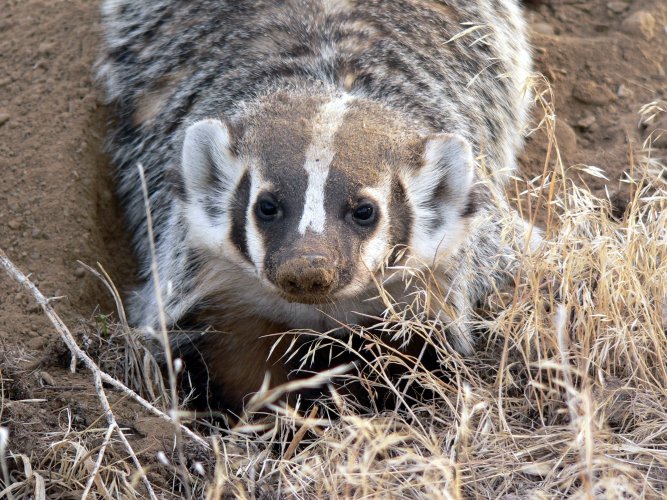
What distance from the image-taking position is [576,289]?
2344 mm

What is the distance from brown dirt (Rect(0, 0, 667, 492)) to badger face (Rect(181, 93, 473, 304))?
593mm

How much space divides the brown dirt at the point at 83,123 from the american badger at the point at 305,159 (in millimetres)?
105

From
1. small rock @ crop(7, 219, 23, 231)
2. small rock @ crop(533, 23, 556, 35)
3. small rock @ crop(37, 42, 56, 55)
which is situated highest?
small rock @ crop(37, 42, 56, 55)

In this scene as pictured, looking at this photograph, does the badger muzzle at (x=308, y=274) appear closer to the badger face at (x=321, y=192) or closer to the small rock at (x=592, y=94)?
the badger face at (x=321, y=192)

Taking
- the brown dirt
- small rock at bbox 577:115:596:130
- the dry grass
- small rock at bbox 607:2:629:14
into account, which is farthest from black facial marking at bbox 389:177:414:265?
small rock at bbox 607:2:629:14

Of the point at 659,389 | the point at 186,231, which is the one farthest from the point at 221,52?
the point at 659,389

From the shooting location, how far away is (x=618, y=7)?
11.3ft

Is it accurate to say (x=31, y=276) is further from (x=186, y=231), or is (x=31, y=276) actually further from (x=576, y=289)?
(x=576, y=289)

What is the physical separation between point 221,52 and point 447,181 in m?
0.85

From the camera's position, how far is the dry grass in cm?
192

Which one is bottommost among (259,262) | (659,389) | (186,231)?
(659,389)

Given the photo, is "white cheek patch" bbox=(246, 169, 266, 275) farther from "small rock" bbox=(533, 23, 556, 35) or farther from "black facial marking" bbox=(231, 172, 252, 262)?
"small rock" bbox=(533, 23, 556, 35)

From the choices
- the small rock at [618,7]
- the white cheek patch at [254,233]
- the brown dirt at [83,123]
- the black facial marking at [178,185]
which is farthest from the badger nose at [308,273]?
the small rock at [618,7]

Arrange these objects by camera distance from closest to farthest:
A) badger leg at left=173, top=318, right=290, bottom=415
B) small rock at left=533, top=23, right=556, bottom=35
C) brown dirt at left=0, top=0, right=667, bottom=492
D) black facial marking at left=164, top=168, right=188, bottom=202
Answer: black facial marking at left=164, top=168, right=188, bottom=202 → badger leg at left=173, top=318, right=290, bottom=415 → brown dirt at left=0, top=0, right=667, bottom=492 → small rock at left=533, top=23, right=556, bottom=35
